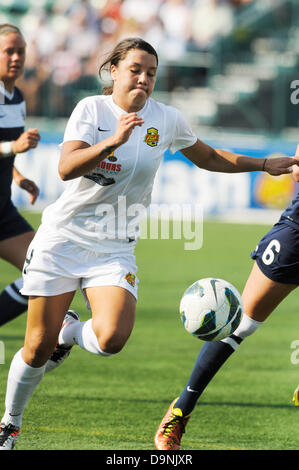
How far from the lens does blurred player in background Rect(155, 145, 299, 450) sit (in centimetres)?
476

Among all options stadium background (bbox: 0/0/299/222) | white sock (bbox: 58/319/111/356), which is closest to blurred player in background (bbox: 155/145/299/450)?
white sock (bbox: 58/319/111/356)

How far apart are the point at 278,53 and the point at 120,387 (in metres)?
14.2

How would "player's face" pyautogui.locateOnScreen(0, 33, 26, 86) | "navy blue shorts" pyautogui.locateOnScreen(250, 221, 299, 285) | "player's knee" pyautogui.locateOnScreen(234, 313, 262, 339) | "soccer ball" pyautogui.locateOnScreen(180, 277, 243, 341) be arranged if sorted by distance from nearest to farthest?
"soccer ball" pyautogui.locateOnScreen(180, 277, 243, 341)
"navy blue shorts" pyautogui.locateOnScreen(250, 221, 299, 285)
"player's knee" pyautogui.locateOnScreen(234, 313, 262, 339)
"player's face" pyautogui.locateOnScreen(0, 33, 26, 86)

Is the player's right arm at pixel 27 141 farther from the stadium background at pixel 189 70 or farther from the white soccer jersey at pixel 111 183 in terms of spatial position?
the stadium background at pixel 189 70

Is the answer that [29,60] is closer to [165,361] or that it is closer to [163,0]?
[163,0]

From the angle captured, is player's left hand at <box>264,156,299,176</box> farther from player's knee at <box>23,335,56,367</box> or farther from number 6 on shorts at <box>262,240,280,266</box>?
player's knee at <box>23,335,56,367</box>

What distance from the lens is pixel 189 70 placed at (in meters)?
18.7

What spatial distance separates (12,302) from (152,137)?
95.0 inches

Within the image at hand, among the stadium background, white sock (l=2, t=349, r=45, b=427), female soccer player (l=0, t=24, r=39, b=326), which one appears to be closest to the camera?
white sock (l=2, t=349, r=45, b=427)

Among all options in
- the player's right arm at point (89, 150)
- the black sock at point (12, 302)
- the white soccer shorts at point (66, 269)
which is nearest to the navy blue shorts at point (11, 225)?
the black sock at point (12, 302)

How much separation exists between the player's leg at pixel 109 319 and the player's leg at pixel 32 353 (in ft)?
0.56

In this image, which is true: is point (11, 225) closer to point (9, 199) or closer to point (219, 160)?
point (9, 199)

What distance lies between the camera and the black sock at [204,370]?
4.82 m

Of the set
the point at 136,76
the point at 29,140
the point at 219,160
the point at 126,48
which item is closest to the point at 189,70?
the point at 219,160
